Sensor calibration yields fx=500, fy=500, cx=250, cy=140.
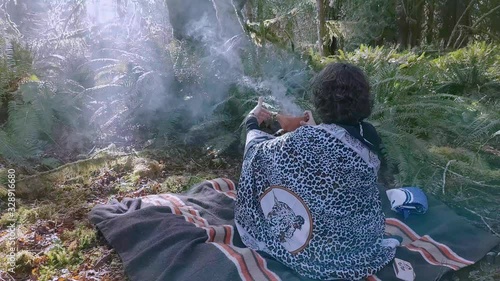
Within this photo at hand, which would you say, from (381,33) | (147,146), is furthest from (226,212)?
(381,33)

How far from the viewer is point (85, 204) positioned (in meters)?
3.44

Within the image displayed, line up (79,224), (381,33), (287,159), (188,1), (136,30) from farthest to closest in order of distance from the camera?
(381,33), (136,30), (188,1), (79,224), (287,159)

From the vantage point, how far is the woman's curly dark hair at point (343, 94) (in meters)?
2.37

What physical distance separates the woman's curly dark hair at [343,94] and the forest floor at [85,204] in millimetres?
1149

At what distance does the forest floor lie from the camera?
105 inches

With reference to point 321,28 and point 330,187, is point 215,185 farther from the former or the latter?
point 321,28

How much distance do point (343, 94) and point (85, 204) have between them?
202 cm

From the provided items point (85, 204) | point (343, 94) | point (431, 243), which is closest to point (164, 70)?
point (85, 204)

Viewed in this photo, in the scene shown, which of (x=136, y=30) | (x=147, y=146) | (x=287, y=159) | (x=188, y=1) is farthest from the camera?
(x=136, y=30)

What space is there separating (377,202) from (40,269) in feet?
5.88

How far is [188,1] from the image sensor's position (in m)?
5.48

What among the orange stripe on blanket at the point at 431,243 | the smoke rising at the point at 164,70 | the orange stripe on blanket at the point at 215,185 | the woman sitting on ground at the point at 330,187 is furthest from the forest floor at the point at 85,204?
the woman sitting on ground at the point at 330,187

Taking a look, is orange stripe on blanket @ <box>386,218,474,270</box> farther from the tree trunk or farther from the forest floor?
the tree trunk

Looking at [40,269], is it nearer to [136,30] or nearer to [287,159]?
[287,159]
